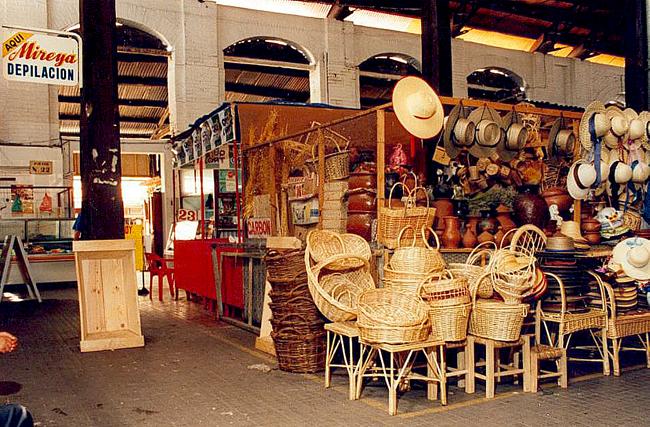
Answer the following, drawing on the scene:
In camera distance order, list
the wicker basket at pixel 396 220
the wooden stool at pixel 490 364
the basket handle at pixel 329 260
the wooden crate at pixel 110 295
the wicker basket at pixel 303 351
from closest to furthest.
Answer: the wooden stool at pixel 490 364
the basket handle at pixel 329 260
the wicker basket at pixel 303 351
the wicker basket at pixel 396 220
the wooden crate at pixel 110 295

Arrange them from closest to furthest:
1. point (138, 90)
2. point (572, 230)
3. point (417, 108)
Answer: point (417, 108), point (572, 230), point (138, 90)

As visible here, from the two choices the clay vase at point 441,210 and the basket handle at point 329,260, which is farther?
the clay vase at point 441,210

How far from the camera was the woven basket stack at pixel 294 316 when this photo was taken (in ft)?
19.0

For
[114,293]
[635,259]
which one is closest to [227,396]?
[114,293]

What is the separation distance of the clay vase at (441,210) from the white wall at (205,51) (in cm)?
891

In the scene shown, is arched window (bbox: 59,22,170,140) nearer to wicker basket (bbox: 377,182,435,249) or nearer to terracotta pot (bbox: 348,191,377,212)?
terracotta pot (bbox: 348,191,377,212)

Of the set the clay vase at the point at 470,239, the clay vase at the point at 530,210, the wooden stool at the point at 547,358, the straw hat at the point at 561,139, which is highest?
the straw hat at the point at 561,139

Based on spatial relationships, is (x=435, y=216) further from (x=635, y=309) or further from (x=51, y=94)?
(x=51, y=94)

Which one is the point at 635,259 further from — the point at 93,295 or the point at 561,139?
the point at 93,295

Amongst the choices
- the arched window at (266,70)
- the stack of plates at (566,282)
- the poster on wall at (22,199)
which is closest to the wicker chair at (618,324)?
the stack of plates at (566,282)

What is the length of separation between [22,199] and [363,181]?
9316 mm

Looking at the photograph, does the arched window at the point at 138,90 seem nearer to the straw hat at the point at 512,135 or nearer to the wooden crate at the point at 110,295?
the wooden crate at the point at 110,295

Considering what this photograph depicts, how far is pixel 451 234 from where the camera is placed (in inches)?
256

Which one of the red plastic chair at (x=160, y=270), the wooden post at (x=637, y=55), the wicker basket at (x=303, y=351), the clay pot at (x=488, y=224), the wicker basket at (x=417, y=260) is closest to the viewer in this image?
the wicker basket at (x=417, y=260)
